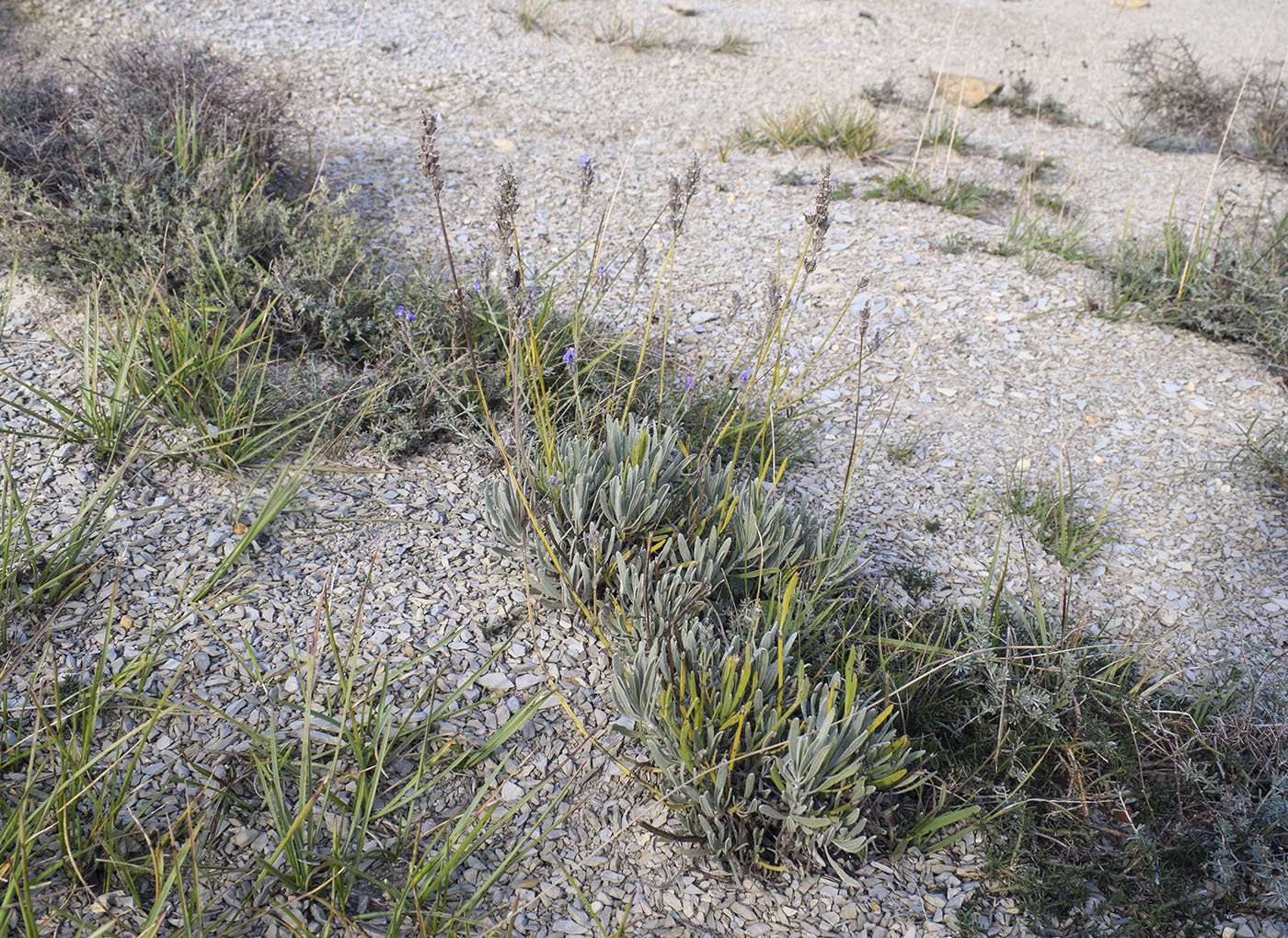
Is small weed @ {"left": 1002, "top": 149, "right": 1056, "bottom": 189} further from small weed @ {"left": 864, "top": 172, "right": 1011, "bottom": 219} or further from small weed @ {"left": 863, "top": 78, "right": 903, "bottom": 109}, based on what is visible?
small weed @ {"left": 863, "top": 78, "right": 903, "bottom": 109}

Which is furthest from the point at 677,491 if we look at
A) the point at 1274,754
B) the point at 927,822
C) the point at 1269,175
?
the point at 1269,175

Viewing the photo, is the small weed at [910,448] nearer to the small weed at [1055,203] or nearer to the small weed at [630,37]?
the small weed at [1055,203]

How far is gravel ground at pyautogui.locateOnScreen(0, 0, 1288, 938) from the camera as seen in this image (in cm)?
229

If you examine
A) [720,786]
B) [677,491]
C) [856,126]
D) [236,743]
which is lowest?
[236,743]

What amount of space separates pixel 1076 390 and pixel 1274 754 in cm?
227

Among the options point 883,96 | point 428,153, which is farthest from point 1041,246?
point 428,153

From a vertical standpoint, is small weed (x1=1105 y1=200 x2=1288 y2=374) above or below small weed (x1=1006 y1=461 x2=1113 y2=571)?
above

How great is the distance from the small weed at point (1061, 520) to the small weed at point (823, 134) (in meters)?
3.77

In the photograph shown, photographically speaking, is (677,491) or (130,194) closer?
(677,491)

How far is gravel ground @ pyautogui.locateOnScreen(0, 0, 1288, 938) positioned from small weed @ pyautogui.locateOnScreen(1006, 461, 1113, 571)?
0.22 ft

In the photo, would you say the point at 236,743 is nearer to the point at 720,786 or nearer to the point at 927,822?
the point at 720,786

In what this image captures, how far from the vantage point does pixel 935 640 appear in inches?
109

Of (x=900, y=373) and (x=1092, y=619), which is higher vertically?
(x=900, y=373)

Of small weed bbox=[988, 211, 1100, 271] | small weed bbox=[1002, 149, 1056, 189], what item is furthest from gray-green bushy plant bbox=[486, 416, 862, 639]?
small weed bbox=[1002, 149, 1056, 189]
